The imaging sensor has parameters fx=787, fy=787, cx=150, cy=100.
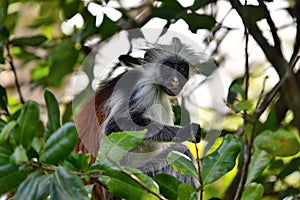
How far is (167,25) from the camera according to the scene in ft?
12.2

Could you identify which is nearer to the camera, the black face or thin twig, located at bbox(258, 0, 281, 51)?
thin twig, located at bbox(258, 0, 281, 51)

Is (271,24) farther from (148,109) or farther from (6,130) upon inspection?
(6,130)

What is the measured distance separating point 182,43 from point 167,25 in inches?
10.8

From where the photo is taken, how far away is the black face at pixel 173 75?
400cm

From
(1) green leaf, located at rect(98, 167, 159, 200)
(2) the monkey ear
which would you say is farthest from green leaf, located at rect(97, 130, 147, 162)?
(2) the monkey ear

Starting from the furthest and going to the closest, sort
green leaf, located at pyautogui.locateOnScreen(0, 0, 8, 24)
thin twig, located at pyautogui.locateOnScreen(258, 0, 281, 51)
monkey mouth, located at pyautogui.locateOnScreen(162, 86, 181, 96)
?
monkey mouth, located at pyautogui.locateOnScreen(162, 86, 181, 96) → green leaf, located at pyautogui.locateOnScreen(0, 0, 8, 24) → thin twig, located at pyautogui.locateOnScreen(258, 0, 281, 51)

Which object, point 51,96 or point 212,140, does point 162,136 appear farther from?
point 51,96

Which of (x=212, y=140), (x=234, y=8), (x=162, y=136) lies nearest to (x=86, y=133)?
(x=162, y=136)

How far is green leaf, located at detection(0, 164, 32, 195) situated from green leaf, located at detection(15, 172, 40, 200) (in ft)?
0.07

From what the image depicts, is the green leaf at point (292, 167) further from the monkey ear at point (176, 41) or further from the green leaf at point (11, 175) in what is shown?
the green leaf at point (11, 175)

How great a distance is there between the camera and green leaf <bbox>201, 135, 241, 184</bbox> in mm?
2402

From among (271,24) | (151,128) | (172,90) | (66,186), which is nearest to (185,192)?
(66,186)

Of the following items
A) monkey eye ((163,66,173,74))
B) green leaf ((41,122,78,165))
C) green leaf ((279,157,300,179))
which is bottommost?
green leaf ((279,157,300,179))

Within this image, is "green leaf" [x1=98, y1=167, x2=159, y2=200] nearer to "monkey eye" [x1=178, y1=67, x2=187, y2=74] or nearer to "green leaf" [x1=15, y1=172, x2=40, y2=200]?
"green leaf" [x1=15, y1=172, x2=40, y2=200]
